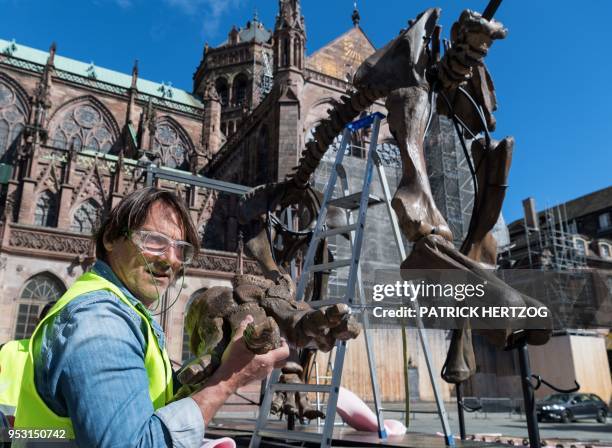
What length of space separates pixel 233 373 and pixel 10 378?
1342mm

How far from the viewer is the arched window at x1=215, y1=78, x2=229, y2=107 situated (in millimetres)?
44469

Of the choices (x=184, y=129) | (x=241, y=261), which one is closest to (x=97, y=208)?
(x=241, y=261)

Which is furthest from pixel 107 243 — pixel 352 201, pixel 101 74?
pixel 101 74

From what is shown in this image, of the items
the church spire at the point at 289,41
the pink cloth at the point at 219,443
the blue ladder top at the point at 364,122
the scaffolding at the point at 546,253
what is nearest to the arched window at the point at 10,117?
the church spire at the point at 289,41

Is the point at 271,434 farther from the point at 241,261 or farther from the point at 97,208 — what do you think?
the point at 97,208

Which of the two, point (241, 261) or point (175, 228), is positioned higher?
point (241, 261)

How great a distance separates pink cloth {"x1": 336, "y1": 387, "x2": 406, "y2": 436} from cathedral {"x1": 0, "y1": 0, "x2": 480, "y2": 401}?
95.0 inches

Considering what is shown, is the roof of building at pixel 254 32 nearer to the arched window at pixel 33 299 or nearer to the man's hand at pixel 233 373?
the arched window at pixel 33 299

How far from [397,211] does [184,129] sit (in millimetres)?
40797

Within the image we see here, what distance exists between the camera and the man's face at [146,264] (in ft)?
4.36

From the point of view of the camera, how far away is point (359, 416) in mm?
4012

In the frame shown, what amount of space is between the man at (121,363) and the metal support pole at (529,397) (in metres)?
1.50

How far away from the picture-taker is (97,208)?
2672 centimetres

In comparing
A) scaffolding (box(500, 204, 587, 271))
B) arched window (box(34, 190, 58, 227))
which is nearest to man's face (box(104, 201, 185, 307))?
scaffolding (box(500, 204, 587, 271))
